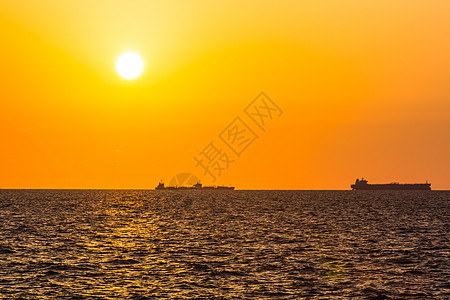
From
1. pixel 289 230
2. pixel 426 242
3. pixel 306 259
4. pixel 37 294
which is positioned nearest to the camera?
pixel 37 294

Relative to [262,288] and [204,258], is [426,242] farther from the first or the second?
[262,288]

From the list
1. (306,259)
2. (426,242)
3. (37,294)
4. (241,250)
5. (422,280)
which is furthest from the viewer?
(426,242)

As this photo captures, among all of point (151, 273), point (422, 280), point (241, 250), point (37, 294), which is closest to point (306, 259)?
point (241, 250)

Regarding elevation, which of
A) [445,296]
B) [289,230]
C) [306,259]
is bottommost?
[445,296]

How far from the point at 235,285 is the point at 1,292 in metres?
15.9

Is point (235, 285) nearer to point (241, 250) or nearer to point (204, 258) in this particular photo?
point (204, 258)

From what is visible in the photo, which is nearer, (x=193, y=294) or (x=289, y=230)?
(x=193, y=294)

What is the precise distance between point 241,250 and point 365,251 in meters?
13.2

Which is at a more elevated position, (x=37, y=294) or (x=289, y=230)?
(x=289, y=230)

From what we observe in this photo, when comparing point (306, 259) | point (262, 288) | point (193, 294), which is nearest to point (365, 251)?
point (306, 259)

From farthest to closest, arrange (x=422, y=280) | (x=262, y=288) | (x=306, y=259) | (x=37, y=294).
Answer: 1. (x=306, y=259)
2. (x=422, y=280)
3. (x=262, y=288)
4. (x=37, y=294)

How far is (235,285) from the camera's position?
39.3 metres

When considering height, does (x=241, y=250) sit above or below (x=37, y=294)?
above

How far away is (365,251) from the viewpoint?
189 ft
